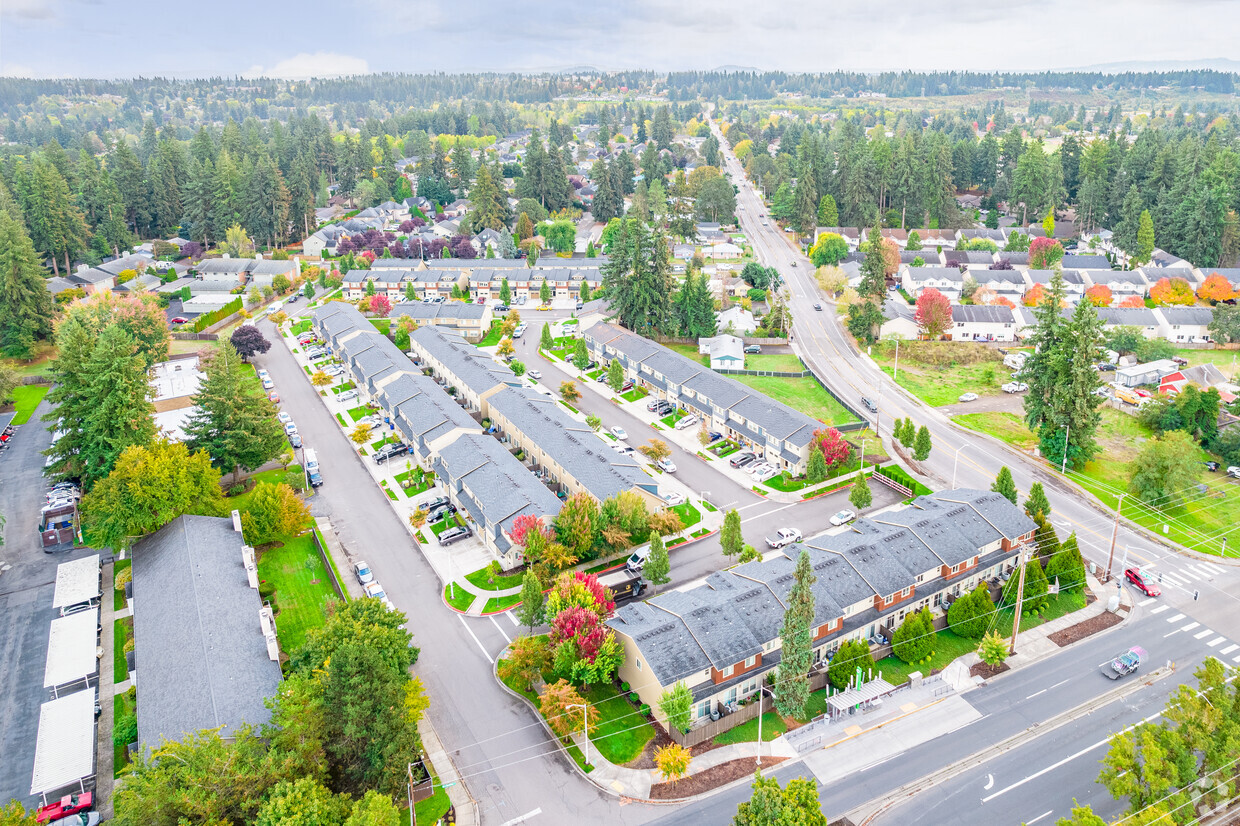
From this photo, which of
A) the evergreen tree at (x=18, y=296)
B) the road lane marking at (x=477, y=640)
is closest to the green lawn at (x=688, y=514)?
the road lane marking at (x=477, y=640)

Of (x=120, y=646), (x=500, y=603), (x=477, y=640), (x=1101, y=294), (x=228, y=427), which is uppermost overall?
(x=1101, y=294)

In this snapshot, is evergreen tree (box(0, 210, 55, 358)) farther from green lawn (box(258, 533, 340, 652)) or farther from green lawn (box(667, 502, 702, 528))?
green lawn (box(667, 502, 702, 528))

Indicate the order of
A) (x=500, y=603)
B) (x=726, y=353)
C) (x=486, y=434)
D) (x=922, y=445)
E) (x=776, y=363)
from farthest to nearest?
(x=776, y=363) < (x=726, y=353) < (x=486, y=434) < (x=922, y=445) < (x=500, y=603)

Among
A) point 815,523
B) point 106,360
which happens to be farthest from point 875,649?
point 106,360

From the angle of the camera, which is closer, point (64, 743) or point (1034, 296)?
point (64, 743)

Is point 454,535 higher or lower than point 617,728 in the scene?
higher

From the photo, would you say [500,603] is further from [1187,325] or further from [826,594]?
[1187,325]

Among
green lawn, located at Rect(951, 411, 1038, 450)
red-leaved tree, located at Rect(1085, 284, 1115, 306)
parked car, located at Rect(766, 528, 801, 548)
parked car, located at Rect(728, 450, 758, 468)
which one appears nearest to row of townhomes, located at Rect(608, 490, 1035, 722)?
parked car, located at Rect(766, 528, 801, 548)

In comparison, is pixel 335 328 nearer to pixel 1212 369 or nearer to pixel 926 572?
pixel 926 572

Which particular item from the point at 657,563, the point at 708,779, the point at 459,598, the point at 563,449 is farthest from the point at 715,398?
the point at 708,779
